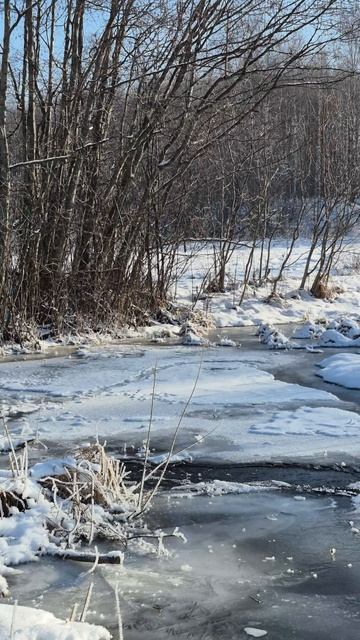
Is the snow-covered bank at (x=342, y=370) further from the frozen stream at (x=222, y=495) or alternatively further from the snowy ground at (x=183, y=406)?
the snowy ground at (x=183, y=406)

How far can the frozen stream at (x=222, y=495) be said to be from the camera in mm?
2996

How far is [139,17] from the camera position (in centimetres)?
1228

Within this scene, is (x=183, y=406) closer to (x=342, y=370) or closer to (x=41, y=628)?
(x=342, y=370)

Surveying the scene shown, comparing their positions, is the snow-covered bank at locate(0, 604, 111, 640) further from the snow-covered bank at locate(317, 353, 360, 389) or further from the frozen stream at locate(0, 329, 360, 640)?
the snow-covered bank at locate(317, 353, 360, 389)

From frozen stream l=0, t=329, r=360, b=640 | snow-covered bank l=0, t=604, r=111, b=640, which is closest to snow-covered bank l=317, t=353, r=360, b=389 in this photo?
frozen stream l=0, t=329, r=360, b=640

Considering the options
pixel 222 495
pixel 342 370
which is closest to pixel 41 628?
pixel 222 495

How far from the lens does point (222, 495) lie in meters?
4.47

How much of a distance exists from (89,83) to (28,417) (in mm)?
7260

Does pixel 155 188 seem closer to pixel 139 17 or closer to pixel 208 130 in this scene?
pixel 208 130

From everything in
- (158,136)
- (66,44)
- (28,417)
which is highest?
(66,44)

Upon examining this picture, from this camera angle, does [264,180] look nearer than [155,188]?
No

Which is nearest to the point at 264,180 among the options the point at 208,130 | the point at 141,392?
the point at 208,130

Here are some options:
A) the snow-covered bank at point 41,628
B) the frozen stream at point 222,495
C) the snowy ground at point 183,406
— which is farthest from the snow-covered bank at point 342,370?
the snow-covered bank at point 41,628

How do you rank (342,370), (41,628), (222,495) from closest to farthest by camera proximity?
1. (41,628)
2. (222,495)
3. (342,370)
